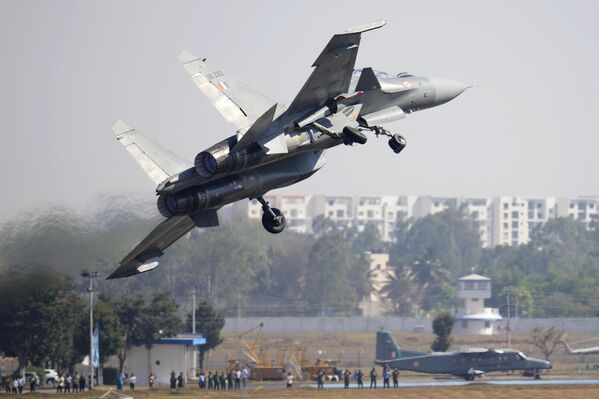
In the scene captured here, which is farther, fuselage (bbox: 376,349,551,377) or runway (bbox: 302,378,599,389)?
fuselage (bbox: 376,349,551,377)

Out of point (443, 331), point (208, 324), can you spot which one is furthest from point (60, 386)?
point (443, 331)

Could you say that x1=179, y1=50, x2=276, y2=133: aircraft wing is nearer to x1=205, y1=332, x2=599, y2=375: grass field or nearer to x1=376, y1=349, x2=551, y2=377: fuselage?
x1=376, y1=349, x2=551, y2=377: fuselage

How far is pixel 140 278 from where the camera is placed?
145 m

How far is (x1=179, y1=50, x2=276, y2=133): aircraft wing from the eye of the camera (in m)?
45.3

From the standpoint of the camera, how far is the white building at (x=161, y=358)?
99625 millimetres

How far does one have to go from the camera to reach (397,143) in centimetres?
4506

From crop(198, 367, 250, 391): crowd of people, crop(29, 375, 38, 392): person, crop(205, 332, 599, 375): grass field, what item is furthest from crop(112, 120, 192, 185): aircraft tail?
crop(205, 332, 599, 375): grass field

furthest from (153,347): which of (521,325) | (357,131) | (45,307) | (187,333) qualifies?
(521,325)

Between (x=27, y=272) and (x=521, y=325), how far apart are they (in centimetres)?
11526

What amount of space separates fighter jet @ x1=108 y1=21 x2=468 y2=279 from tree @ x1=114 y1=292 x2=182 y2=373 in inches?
1985

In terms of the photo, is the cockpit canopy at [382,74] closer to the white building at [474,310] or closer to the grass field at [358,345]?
the grass field at [358,345]

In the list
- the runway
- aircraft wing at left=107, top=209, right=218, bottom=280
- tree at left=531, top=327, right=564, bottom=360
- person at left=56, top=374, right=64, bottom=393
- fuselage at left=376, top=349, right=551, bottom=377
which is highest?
aircraft wing at left=107, top=209, right=218, bottom=280

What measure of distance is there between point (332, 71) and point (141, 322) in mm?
59619

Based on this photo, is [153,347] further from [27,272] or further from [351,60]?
[351,60]
